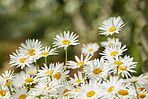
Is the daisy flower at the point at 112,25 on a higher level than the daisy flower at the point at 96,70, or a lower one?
higher

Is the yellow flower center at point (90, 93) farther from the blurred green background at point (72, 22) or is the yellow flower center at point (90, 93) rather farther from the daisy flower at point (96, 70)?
the blurred green background at point (72, 22)

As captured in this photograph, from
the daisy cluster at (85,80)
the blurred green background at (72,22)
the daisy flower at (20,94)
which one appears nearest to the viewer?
the daisy cluster at (85,80)

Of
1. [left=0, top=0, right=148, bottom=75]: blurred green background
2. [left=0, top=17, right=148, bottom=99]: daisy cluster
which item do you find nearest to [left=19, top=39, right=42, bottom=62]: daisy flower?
[left=0, top=17, right=148, bottom=99]: daisy cluster

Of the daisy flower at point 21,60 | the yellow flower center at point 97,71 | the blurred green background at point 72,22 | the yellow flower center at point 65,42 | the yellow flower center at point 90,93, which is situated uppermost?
the blurred green background at point 72,22

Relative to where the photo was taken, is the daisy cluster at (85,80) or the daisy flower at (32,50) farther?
the daisy flower at (32,50)

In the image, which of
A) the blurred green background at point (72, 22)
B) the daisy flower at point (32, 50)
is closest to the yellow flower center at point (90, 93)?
the daisy flower at point (32, 50)

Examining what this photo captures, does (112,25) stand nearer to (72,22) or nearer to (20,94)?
(20,94)

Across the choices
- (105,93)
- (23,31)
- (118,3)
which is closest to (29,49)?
(105,93)

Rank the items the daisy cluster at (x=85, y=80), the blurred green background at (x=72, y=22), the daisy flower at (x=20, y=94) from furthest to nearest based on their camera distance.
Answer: the blurred green background at (x=72, y=22) → the daisy flower at (x=20, y=94) → the daisy cluster at (x=85, y=80)
